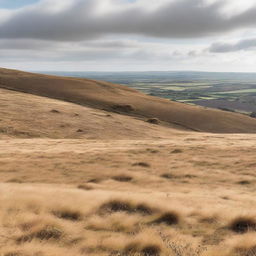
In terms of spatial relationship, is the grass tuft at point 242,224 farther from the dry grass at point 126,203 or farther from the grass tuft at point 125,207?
the grass tuft at point 125,207

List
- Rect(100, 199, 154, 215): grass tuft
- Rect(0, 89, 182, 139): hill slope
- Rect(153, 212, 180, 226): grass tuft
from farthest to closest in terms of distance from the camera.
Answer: Rect(0, 89, 182, 139): hill slope, Rect(100, 199, 154, 215): grass tuft, Rect(153, 212, 180, 226): grass tuft

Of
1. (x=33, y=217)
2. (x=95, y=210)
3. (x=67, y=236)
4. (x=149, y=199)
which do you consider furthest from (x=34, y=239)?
(x=149, y=199)

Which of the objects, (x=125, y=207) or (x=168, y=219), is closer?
(x=168, y=219)

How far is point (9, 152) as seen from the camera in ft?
78.7

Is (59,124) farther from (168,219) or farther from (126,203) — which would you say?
(168,219)

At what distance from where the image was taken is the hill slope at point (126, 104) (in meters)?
72.3

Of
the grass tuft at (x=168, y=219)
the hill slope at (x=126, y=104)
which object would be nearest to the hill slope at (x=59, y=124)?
the hill slope at (x=126, y=104)

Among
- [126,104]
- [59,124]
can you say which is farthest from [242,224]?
[126,104]

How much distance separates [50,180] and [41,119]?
3151cm

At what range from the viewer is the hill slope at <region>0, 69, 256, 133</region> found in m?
72.3

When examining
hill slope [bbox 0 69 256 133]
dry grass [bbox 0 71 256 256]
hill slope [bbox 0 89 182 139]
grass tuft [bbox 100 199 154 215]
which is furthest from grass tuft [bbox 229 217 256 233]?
hill slope [bbox 0 69 256 133]

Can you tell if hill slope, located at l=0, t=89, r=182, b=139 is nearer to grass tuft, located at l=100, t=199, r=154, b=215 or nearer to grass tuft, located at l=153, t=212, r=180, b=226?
grass tuft, located at l=100, t=199, r=154, b=215

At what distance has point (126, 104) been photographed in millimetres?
77500

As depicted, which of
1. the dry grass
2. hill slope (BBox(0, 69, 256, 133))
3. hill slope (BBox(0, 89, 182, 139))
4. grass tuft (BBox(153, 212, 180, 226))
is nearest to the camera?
the dry grass
